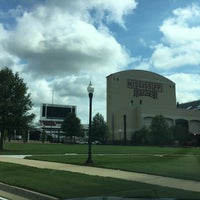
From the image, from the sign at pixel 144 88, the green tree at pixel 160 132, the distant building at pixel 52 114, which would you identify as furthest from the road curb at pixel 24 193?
the distant building at pixel 52 114

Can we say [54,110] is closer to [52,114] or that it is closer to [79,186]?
[52,114]

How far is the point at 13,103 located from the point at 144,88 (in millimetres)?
114979

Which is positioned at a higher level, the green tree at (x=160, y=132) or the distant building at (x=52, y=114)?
the distant building at (x=52, y=114)

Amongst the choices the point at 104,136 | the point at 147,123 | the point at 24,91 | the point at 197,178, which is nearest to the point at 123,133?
the point at 147,123

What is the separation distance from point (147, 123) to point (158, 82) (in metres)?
A: 24.6

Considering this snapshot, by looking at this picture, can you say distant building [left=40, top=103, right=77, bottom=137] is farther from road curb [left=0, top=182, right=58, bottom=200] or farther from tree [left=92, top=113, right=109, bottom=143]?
road curb [left=0, top=182, right=58, bottom=200]

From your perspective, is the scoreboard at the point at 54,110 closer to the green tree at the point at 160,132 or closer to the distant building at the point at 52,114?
the distant building at the point at 52,114

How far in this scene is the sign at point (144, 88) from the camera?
156 metres

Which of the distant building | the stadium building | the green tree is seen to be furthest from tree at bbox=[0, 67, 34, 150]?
the distant building

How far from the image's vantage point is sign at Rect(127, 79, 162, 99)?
513 ft

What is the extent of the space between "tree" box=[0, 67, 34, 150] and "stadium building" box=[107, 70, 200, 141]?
3575 inches

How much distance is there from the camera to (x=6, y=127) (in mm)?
47625

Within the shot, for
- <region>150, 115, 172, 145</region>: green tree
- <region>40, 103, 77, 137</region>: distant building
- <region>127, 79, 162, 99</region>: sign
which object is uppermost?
<region>127, 79, 162, 99</region>: sign

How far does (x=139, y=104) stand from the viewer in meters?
157
